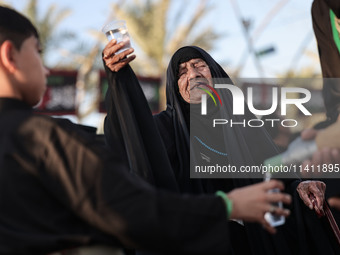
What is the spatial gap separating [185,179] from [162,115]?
0.58 metres

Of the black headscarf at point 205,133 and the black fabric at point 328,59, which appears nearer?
the black fabric at point 328,59

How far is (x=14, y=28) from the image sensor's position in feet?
5.41

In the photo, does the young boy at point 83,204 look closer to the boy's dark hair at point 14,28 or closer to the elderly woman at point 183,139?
the boy's dark hair at point 14,28

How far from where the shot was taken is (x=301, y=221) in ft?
10.3

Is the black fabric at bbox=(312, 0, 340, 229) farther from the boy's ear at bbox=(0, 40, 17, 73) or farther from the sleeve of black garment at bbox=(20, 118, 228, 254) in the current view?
the boy's ear at bbox=(0, 40, 17, 73)

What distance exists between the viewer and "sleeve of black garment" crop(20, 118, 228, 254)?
1.40m

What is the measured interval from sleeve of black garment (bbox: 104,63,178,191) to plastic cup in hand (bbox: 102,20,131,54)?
270 mm

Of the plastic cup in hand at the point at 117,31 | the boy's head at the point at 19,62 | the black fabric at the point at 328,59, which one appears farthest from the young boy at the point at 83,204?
the black fabric at the point at 328,59

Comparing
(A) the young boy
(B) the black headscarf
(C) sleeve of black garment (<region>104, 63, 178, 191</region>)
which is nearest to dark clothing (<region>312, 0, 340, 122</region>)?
(B) the black headscarf

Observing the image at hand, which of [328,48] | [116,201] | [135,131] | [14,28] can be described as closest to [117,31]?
[135,131]

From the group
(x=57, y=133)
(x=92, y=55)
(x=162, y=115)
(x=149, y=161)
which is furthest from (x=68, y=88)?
(x=57, y=133)

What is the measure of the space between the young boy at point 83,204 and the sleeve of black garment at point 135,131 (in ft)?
3.41


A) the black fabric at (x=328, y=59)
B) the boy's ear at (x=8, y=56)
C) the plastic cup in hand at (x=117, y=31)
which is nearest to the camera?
the boy's ear at (x=8, y=56)

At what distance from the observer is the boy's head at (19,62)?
62.9 inches
